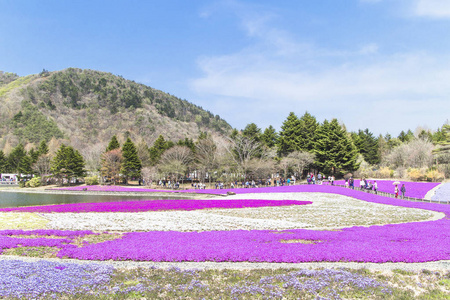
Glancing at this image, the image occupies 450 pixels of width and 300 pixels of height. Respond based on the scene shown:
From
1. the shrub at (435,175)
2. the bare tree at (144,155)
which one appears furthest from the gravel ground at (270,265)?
the bare tree at (144,155)

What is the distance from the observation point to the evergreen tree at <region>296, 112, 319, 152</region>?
68.1m

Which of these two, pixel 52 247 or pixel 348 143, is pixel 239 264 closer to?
pixel 52 247

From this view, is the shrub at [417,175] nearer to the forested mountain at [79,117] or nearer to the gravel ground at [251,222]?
the gravel ground at [251,222]

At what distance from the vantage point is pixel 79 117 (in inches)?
6555

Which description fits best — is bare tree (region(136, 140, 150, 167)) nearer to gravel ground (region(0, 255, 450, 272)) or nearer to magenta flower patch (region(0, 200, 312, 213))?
magenta flower patch (region(0, 200, 312, 213))

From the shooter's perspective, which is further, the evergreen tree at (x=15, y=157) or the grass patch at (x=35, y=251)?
the evergreen tree at (x=15, y=157)

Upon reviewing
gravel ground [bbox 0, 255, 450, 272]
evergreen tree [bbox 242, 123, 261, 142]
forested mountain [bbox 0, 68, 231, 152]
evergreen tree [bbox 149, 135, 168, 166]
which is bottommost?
gravel ground [bbox 0, 255, 450, 272]

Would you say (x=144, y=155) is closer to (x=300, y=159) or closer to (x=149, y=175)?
(x=149, y=175)

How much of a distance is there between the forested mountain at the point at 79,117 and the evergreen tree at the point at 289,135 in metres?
67.4

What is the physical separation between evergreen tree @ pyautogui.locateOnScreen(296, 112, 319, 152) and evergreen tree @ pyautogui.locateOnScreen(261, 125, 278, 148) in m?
7.01

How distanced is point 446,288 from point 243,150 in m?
56.1

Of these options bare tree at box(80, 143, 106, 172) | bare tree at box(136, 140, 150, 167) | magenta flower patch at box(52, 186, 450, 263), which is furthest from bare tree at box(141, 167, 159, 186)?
magenta flower patch at box(52, 186, 450, 263)

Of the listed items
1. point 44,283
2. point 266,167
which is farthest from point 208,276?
point 266,167

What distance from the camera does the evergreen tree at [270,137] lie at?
73250 millimetres
